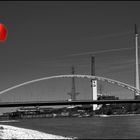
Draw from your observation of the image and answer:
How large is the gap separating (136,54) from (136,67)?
153 inches

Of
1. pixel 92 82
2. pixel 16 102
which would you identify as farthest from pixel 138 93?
pixel 16 102

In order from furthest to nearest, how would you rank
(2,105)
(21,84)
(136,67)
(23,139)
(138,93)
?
(136,67), (138,93), (21,84), (2,105), (23,139)

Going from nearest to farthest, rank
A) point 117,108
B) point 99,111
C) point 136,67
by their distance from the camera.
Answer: point 136,67, point 99,111, point 117,108

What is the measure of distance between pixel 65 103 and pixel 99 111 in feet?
260

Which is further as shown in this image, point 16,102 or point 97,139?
point 16,102

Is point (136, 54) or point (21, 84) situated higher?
point (136, 54)

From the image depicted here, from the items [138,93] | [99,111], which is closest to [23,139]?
[138,93]

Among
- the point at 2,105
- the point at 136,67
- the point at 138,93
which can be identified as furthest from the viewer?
the point at 136,67

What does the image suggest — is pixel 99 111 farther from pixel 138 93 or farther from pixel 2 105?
pixel 2 105

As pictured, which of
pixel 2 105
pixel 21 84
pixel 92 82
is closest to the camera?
pixel 2 105

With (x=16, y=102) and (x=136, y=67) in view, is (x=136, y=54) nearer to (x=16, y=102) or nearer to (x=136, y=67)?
(x=136, y=67)

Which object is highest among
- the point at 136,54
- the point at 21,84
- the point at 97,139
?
the point at 136,54

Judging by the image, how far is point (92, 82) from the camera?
436ft

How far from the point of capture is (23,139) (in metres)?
36.9
